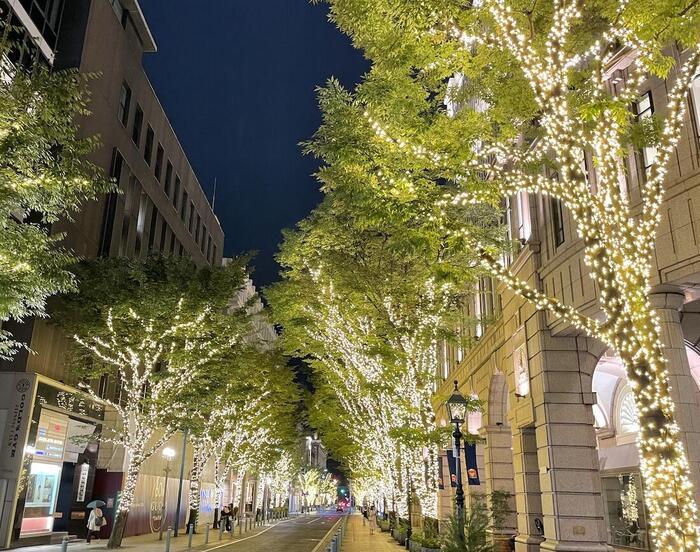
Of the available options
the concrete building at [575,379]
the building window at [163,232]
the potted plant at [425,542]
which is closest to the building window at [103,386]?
the building window at [163,232]

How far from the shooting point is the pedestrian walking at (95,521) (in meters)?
22.8

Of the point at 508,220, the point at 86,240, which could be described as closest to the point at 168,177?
the point at 86,240

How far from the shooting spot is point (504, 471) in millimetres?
21422

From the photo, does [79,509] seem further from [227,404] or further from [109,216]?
[109,216]

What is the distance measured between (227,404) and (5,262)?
20.8 metres

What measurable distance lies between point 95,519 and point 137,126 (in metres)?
18.7

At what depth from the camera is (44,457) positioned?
20.7 metres

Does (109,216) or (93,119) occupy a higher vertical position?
(93,119)

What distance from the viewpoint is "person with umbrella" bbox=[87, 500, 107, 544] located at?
22.8 m

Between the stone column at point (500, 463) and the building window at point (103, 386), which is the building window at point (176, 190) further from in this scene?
the stone column at point (500, 463)

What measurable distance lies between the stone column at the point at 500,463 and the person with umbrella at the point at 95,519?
15.3m

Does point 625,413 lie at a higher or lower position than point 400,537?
higher

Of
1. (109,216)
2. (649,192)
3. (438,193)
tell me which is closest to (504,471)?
(438,193)

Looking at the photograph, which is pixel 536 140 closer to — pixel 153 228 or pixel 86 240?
pixel 86 240
